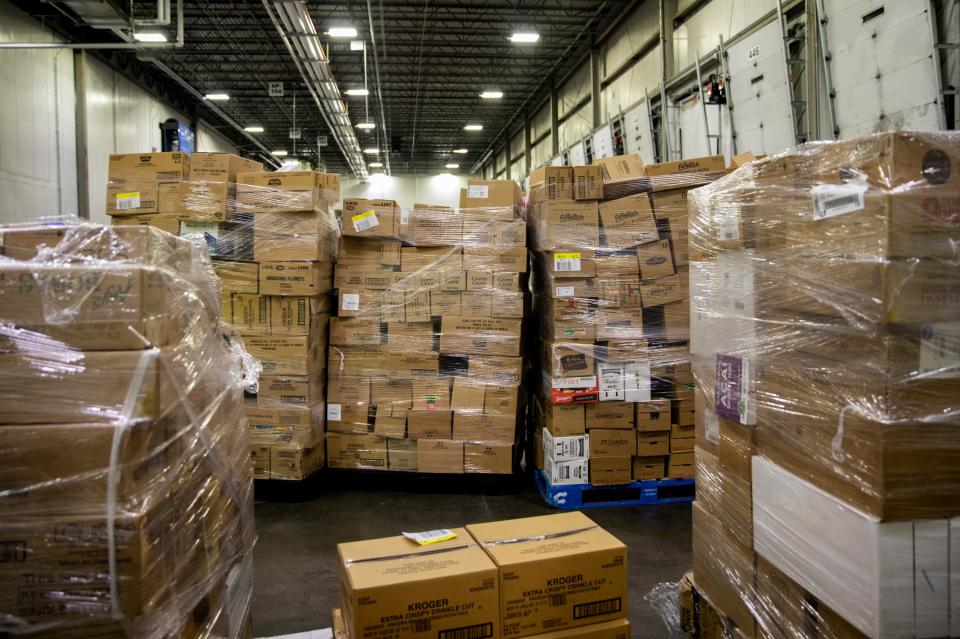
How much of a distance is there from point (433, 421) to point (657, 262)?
1923 mm

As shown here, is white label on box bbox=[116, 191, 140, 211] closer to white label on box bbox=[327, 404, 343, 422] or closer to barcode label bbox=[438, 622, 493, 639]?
white label on box bbox=[327, 404, 343, 422]

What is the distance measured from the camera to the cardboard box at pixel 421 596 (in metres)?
1.61

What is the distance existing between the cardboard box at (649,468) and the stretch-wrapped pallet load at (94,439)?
10.1 feet

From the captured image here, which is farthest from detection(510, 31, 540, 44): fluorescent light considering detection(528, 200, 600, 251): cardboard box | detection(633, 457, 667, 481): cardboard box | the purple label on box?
the purple label on box

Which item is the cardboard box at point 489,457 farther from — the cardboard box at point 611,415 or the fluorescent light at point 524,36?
the fluorescent light at point 524,36

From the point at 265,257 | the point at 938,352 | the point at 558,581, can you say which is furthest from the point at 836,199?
the point at 265,257

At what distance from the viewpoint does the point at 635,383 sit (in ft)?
13.3

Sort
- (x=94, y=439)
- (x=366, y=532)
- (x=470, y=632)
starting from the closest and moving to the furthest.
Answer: (x=94, y=439) → (x=470, y=632) → (x=366, y=532)

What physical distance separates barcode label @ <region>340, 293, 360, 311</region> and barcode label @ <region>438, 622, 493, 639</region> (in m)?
2.97

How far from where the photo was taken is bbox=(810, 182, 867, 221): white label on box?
1.51 metres

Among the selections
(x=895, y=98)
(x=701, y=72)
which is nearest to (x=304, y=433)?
(x=895, y=98)

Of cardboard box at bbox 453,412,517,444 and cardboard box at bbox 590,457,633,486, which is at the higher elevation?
cardboard box at bbox 453,412,517,444

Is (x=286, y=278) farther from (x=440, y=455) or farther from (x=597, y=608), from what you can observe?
(x=597, y=608)

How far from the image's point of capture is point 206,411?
1.84 meters
